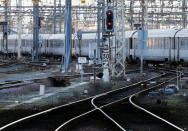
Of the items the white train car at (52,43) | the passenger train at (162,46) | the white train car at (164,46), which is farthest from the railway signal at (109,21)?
the white train car at (52,43)

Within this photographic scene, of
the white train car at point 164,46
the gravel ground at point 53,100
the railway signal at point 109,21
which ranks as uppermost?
the railway signal at point 109,21

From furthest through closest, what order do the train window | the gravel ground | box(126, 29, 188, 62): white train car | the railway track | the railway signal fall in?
box(126, 29, 188, 62): white train car < the train window < the railway signal < the gravel ground < the railway track

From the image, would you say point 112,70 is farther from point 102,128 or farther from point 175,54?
point 102,128

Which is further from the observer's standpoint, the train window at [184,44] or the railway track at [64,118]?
the train window at [184,44]

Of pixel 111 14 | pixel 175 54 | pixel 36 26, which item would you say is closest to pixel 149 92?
pixel 111 14

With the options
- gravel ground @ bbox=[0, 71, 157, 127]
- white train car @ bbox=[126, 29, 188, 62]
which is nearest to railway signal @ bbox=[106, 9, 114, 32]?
gravel ground @ bbox=[0, 71, 157, 127]

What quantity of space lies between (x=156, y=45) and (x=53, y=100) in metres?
21.8

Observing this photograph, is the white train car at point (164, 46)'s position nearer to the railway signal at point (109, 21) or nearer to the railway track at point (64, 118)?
Result: the railway signal at point (109, 21)

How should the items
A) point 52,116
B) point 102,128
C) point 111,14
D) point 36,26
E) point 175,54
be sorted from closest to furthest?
1. point 102,128
2. point 52,116
3. point 111,14
4. point 175,54
5. point 36,26

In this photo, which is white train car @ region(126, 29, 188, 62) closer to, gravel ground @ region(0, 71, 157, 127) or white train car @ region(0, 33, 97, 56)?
white train car @ region(0, 33, 97, 56)

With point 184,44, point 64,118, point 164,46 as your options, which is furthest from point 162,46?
point 64,118

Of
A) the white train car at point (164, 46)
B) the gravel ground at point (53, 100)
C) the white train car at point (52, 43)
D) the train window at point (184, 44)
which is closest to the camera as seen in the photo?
the gravel ground at point (53, 100)

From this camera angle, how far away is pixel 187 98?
1630 cm

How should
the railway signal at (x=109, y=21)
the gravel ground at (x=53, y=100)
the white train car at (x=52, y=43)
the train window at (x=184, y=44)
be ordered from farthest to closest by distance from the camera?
the white train car at (x=52, y=43), the train window at (x=184, y=44), the railway signal at (x=109, y=21), the gravel ground at (x=53, y=100)
